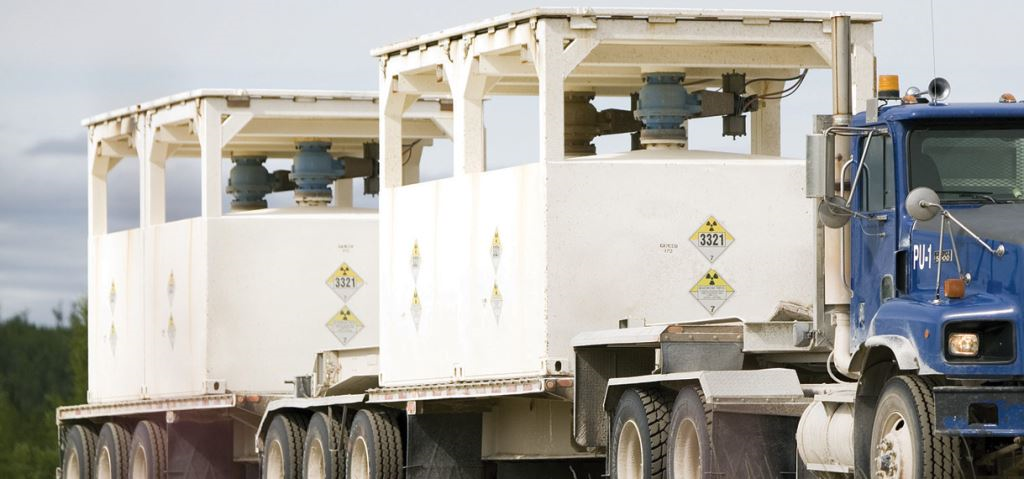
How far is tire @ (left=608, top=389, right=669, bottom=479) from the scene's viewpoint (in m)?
15.6

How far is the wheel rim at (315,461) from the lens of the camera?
2153cm

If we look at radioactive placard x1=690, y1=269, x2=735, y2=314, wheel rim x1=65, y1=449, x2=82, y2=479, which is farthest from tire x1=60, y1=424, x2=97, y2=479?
radioactive placard x1=690, y1=269, x2=735, y2=314

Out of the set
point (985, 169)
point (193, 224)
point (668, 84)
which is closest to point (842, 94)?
point (985, 169)

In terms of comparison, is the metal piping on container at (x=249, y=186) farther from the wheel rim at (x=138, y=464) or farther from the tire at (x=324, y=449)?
the tire at (x=324, y=449)

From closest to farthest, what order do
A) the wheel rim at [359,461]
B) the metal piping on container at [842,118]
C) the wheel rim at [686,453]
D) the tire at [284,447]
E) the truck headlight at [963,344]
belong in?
the truck headlight at [963,344] → the metal piping on container at [842,118] → the wheel rim at [686,453] → the wheel rim at [359,461] → the tire at [284,447]

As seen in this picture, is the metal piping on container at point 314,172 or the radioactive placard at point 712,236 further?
the metal piping on container at point 314,172

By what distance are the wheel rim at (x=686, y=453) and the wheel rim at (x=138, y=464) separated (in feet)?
35.8

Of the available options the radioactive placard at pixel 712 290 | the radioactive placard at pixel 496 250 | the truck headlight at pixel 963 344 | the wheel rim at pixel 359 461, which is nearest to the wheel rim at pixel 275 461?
the wheel rim at pixel 359 461

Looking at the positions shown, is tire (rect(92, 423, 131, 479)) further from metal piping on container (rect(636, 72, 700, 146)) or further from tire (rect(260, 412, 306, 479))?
metal piping on container (rect(636, 72, 700, 146))

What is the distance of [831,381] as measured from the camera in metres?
15.8

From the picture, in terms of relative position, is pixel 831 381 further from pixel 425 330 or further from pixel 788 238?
pixel 425 330

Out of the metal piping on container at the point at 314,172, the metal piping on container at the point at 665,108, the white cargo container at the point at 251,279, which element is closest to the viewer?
the metal piping on container at the point at 665,108

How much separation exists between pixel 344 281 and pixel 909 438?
40.9ft

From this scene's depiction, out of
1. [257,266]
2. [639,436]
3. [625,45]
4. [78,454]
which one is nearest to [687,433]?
[639,436]
